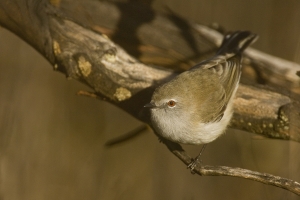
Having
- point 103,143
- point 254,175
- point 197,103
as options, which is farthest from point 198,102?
point 103,143

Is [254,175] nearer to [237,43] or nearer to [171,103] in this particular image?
[171,103]

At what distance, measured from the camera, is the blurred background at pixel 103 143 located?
16.2 feet

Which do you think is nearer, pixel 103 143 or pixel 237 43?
pixel 237 43

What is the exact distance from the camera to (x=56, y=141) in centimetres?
549

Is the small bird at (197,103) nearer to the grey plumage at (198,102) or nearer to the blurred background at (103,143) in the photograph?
the grey plumage at (198,102)

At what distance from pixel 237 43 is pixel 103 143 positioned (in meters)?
2.21

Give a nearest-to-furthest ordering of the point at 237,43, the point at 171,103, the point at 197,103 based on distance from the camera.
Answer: the point at 171,103 → the point at 197,103 → the point at 237,43

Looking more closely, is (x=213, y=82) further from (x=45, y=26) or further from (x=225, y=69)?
(x=45, y=26)

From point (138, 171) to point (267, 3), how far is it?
305 cm

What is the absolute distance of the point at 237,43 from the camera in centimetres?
465

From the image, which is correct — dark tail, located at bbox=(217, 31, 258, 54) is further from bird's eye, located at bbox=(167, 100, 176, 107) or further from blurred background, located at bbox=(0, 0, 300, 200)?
bird's eye, located at bbox=(167, 100, 176, 107)

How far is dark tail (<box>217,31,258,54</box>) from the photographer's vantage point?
15.0 ft

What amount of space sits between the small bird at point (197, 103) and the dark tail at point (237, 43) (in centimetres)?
24

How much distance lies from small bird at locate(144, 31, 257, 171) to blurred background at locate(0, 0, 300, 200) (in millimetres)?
766
